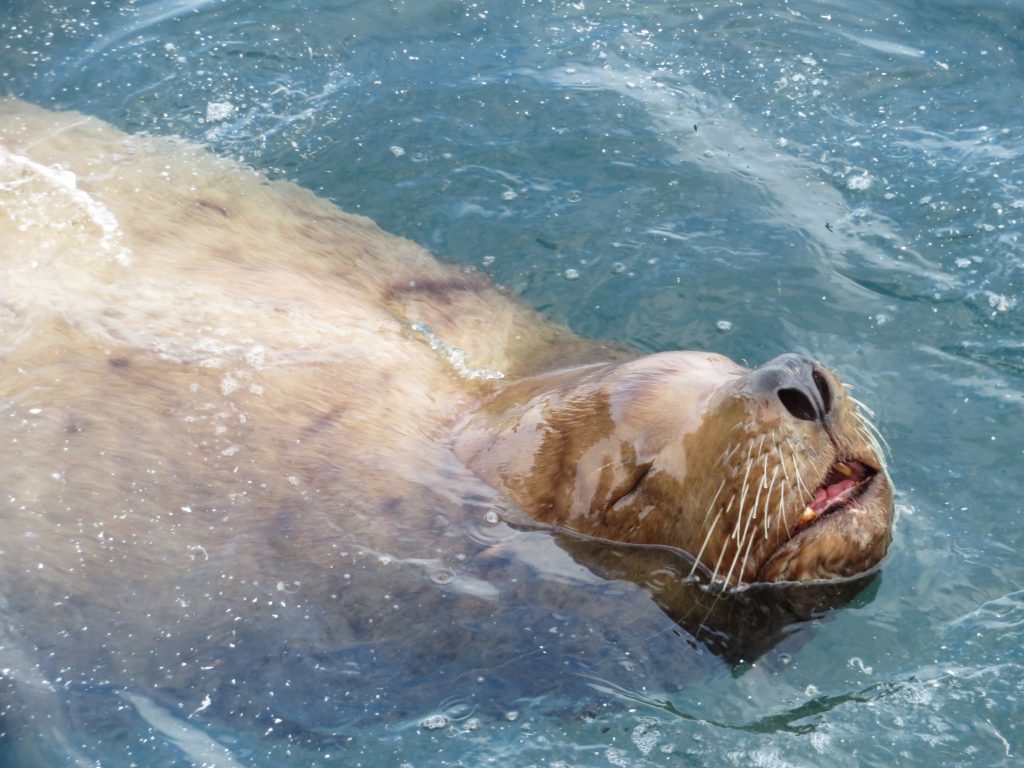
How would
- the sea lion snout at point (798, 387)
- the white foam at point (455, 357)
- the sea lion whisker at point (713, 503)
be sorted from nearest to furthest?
the sea lion snout at point (798, 387)
the sea lion whisker at point (713, 503)
the white foam at point (455, 357)

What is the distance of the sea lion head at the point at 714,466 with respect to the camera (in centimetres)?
394

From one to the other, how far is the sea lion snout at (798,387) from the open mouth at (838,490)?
0.21 metres

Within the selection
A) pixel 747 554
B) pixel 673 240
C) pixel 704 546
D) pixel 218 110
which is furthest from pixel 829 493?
pixel 218 110

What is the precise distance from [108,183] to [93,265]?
2.55 feet

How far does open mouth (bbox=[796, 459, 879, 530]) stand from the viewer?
4.04 metres

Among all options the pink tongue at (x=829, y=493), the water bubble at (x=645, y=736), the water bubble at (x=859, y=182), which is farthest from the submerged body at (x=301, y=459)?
the water bubble at (x=859, y=182)

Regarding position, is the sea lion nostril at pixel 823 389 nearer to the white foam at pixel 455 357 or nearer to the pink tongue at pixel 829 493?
the pink tongue at pixel 829 493

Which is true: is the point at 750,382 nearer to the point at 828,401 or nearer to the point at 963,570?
the point at 828,401

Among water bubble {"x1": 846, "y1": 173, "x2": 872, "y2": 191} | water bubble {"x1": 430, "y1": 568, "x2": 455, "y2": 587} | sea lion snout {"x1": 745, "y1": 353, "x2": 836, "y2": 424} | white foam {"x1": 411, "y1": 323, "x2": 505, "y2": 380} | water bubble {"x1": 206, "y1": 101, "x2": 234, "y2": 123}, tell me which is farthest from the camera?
water bubble {"x1": 206, "y1": 101, "x2": 234, "y2": 123}

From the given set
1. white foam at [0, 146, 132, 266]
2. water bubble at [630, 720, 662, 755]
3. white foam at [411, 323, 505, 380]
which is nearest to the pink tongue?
water bubble at [630, 720, 662, 755]

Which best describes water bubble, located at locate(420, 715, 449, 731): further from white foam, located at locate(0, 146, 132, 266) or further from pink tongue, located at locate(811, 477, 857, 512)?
Result: white foam, located at locate(0, 146, 132, 266)

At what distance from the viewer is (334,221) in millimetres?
5992

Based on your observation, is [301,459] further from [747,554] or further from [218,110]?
[218,110]

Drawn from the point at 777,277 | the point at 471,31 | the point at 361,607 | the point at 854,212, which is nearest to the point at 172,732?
the point at 361,607
